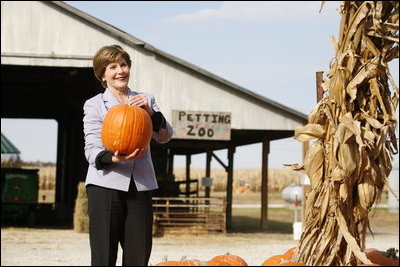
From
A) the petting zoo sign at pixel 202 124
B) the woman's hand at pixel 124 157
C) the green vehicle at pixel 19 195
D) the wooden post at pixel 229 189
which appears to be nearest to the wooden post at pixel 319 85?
the woman's hand at pixel 124 157

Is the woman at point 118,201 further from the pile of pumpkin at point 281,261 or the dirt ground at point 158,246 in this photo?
the dirt ground at point 158,246

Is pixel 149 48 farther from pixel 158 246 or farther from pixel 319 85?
pixel 319 85

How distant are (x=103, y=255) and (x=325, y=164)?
1.01m

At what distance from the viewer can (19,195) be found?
65.3 ft

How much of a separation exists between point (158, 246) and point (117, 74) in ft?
36.5

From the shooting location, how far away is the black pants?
3.02m

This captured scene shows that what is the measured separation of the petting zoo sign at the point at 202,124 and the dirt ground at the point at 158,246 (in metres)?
2.12

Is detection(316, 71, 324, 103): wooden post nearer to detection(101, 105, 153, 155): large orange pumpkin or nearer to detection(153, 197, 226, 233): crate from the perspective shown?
detection(101, 105, 153, 155): large orange pumpkin

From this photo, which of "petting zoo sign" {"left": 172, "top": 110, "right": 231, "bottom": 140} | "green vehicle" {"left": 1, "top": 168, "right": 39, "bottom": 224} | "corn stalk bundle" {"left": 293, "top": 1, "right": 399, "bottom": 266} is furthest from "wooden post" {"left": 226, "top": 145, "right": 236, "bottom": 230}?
"corn stalk bundle" {"left": 293, "top": 1, "right": 399, "bottom": 266}

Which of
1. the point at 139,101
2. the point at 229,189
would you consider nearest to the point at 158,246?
the point at 229,189

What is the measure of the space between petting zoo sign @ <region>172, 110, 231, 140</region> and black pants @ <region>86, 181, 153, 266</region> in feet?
42.7

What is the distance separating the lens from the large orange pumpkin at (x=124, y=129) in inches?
120

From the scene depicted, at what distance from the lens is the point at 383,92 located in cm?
324

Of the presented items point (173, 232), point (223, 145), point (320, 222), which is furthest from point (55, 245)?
point (320, 222)
